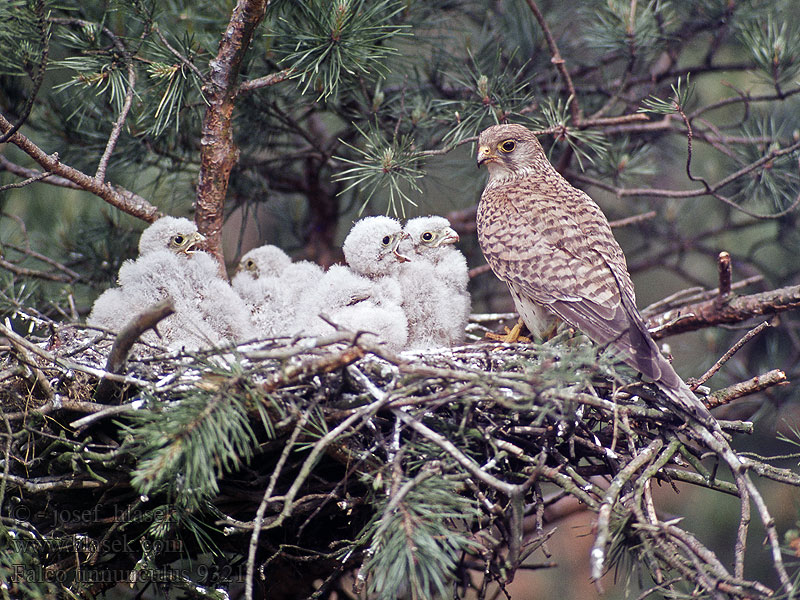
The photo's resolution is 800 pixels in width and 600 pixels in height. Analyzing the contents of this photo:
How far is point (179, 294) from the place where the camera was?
303 centimetres

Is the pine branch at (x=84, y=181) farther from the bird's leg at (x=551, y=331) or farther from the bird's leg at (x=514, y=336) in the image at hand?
the bird's leg at (x=551, y=331)

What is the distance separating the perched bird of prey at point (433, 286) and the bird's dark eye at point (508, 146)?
46 centimetres

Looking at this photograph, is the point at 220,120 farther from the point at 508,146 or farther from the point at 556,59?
the point at 556,59

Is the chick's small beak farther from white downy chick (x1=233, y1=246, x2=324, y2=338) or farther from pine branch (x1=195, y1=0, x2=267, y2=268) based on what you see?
pine branch (x1=195, y1=0, x2=267, y2=268)

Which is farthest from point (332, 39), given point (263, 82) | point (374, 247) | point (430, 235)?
point (430, 235)

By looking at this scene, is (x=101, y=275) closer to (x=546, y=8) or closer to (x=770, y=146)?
(x=546, y=8)

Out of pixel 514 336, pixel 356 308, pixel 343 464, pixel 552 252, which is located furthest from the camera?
Result: pixel 514 336

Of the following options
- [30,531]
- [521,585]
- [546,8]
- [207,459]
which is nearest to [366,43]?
[546,8]

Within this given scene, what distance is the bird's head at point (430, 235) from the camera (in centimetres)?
348

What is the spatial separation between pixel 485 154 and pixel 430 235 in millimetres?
477

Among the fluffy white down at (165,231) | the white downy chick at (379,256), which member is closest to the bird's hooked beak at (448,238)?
the white downy chick at (379,256)

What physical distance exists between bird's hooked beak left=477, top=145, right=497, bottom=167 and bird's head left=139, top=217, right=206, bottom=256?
4.39 ft

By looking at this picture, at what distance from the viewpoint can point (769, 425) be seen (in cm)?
429

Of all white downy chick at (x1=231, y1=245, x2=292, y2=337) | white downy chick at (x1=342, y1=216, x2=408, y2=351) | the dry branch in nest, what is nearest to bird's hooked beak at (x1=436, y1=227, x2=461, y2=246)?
white downy chick at (x1=342, y1=216, x2=408, y2=351)
